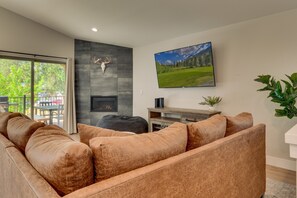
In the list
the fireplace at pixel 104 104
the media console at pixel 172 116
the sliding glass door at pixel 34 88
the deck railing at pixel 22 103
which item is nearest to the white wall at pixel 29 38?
the sliding glass door at pixel 34 88

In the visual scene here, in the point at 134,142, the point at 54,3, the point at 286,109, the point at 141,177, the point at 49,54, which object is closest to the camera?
the point at 141,177

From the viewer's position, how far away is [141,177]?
0.99 meters

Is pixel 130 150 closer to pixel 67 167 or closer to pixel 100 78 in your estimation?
pixel 67 167

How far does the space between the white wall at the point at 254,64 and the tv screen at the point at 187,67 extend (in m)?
0.20

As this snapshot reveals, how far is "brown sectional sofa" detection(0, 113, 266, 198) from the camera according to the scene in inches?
37.3

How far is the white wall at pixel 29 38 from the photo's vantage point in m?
4.39

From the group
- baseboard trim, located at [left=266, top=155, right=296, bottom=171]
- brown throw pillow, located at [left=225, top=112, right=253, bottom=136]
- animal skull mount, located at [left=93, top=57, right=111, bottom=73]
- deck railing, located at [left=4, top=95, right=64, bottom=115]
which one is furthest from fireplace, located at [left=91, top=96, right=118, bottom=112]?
brown throw pillow, located at [left=225, top=112, right=253, bottom=136]

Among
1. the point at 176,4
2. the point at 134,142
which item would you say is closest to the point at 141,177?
the point at 134,142

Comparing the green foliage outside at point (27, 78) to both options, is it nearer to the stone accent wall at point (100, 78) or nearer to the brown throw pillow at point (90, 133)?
the stone accent wall at point (100, 78)

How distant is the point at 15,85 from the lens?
15.1 feet

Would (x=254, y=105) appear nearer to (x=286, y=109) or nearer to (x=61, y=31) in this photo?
(x=286, y=109)

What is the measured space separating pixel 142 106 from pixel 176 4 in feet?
9.79

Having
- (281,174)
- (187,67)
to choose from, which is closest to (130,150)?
(281,174)

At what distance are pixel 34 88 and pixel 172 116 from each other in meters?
3.32
